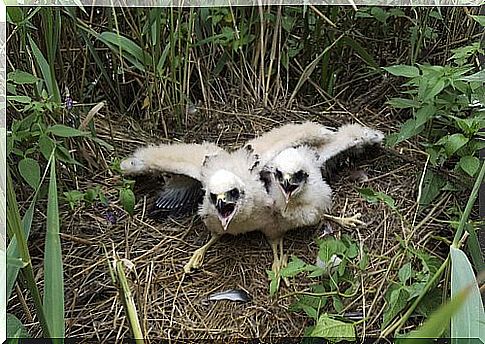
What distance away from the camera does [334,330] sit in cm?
66

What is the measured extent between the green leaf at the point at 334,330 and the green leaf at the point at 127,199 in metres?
0.25

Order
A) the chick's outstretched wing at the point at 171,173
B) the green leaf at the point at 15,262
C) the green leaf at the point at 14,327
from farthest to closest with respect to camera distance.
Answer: the chick's outstretched wing at the point at 171,173 < the green leaf at the point at 14,327 < the green leaf at the point at 15,262

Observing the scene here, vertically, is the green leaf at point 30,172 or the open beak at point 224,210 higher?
the green leaf at point 30,172

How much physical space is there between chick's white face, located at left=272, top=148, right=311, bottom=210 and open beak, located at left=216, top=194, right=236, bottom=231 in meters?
0.07

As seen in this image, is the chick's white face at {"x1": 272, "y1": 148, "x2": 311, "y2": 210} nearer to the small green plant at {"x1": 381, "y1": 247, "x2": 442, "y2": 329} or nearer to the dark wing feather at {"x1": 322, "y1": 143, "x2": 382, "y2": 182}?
the dark wing feather at {"x1": 322, "y1": 143, "x2": 382, "y2": 182}

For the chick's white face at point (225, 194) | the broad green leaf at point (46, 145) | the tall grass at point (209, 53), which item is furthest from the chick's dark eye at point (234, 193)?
the broad green leaf at point (46, 145)

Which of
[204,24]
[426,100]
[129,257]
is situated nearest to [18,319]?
[129,257]

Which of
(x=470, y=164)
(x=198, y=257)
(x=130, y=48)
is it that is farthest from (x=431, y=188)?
(x=130, y=48)

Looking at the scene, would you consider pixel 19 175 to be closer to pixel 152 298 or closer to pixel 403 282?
pixel 152 298

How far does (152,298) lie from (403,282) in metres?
0.27

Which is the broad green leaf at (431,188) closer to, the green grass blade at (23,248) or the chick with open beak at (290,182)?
the chick with open beak at (290,182)

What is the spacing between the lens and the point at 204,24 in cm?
80

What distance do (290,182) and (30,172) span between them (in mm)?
290

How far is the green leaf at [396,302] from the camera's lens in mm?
706
